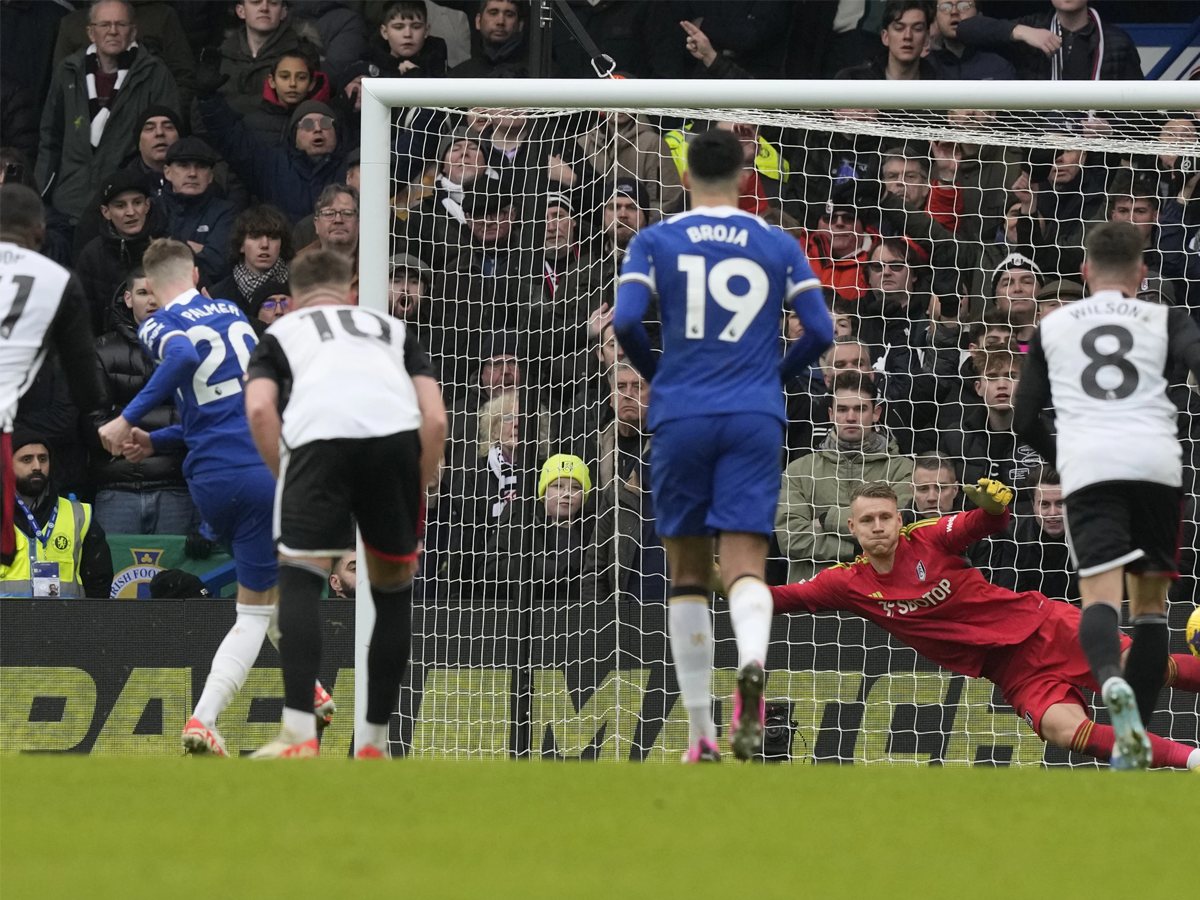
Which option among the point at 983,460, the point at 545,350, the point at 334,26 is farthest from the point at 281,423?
the point at 334,26

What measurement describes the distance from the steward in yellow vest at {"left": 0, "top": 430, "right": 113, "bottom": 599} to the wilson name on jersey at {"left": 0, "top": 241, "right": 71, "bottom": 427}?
10.5 feet

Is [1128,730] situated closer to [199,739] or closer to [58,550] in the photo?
[199,739]

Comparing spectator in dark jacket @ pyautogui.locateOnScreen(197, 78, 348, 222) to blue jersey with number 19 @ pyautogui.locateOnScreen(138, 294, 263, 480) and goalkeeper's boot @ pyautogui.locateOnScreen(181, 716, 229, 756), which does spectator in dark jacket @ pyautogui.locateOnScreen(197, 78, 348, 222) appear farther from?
goalkeeper's boot @ pyautogui.locateOnScreen(181, 716, 229, 756)

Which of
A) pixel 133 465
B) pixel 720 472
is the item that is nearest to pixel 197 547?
pixel 133 465

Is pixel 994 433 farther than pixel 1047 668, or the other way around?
pixel 994 433

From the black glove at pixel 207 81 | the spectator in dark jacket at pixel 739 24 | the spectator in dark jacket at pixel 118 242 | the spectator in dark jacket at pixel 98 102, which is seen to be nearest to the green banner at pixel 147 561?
the spectator in dark jacket at pixel 118 242

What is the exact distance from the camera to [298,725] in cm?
579

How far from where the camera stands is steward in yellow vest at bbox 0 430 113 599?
9516 mm

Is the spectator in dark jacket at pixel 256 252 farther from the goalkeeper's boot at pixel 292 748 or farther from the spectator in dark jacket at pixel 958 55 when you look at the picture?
the goalkeeper's boot at pixel 292 748

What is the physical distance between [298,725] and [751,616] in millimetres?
1536

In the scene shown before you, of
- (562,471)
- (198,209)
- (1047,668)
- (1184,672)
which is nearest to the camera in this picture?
(1184,672)

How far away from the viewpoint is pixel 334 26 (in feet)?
39.4

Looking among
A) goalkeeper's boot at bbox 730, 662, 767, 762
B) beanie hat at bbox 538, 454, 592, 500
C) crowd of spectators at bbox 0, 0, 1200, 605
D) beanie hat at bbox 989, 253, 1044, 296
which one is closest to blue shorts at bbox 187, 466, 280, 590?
crowd of spectators at bbox 0, 0, 1200, 605

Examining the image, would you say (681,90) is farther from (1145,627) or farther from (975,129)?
(1145,627)
